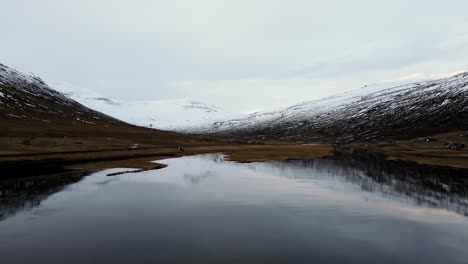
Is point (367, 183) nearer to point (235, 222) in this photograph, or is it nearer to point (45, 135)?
point (235, 222)

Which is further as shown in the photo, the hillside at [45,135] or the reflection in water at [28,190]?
the hillside at [45,135]

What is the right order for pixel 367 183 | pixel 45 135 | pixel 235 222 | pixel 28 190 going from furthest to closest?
1. pixel 45 135
2. pixel 367 183
3. pixel 28 190
4. pixel 235 222

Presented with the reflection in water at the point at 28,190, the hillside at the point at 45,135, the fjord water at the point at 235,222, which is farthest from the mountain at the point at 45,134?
the fjord water at the point at 235,222

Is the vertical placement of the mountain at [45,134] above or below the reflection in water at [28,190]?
above

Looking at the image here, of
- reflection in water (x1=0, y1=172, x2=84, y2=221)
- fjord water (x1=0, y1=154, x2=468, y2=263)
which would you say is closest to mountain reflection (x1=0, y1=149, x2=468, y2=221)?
reflection in water (x1=0, y1=172, x2=84, y2=221)

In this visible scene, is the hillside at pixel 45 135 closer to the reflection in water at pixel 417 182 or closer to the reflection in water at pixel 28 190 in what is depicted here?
the reflection in water at pixel 28 190

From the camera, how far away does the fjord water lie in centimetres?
2195

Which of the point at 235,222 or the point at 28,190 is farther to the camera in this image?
the point at 28,190

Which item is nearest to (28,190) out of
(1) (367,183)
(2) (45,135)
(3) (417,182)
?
(1) (367,183)

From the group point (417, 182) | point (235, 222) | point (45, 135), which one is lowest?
point (235, 222)

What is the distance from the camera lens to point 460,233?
87.2 feet

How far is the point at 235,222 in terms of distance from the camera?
95.7ft

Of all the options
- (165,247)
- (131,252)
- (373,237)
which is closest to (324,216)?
(373,237)

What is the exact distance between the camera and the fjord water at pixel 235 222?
21953 mm
